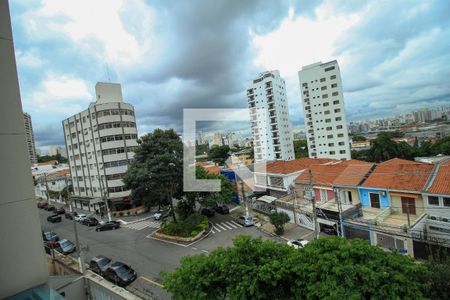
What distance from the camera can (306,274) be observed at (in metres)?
5.51

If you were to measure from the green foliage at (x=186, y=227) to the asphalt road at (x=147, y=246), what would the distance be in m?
1.00

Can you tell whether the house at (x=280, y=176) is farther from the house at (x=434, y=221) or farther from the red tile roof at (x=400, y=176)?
the house at (x=434, y=221)

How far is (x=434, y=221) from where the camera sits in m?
13.3

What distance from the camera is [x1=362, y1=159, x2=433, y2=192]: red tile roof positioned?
14906 millimetres

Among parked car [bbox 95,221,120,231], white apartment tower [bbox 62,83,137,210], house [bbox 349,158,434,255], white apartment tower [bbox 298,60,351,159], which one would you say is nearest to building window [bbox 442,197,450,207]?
house [bbox 349,158,434,255]

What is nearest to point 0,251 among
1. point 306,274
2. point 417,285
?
point 306,274

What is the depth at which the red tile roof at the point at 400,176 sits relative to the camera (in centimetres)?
1491

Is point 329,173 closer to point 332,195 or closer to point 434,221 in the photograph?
point 332,195

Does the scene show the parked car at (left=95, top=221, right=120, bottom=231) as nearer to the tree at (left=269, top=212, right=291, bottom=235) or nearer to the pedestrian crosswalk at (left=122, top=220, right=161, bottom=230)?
the pedestrian crosswalk at (left=122, top=220, right=161, bottom=230)

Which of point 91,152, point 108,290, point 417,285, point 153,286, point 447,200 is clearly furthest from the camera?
point 91,152

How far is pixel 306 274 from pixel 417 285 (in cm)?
244

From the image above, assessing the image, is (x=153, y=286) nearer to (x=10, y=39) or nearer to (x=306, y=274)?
(x=306, y=274)

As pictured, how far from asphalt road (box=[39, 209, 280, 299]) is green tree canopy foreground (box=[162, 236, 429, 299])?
19.6ft

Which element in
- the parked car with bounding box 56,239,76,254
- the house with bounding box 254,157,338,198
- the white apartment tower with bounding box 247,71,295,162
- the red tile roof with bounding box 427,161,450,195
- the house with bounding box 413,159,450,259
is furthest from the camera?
the white apartment tower with bounding box 247,71,295,162
